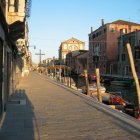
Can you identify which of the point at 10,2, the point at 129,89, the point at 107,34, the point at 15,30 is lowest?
the point at 129,89

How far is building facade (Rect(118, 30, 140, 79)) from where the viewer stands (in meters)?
62.9

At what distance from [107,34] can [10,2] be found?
223ft

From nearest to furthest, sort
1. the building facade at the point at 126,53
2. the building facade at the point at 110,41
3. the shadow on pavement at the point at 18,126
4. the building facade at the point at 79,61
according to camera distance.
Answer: the shadow on pavement at the point at 18,126 < the building facade at the point at 126,53 < the building facade at the point at 110,41 < the building facade at the point at 79,61

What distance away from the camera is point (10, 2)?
17109mm

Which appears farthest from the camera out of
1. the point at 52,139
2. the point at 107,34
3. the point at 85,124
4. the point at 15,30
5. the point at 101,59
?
the point at 101,59

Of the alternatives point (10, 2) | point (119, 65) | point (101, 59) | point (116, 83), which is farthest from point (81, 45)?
point (10, 2)

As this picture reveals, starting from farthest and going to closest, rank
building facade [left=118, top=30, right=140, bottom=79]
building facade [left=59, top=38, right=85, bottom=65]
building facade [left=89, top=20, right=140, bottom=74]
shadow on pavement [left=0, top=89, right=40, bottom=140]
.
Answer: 1. building facade [left=59, top=38, right=85, bottom=65]
2. building facade [left=89, top=20, right=140, bottom=74]
3. building facade [left=118, top=30, right=140, bottom=79]
4. shadow on pavement [left=0, top=89, right=40, bottom=140]

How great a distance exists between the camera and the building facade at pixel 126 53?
6292 cm

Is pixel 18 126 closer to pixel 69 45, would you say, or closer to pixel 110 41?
pixel 110 41

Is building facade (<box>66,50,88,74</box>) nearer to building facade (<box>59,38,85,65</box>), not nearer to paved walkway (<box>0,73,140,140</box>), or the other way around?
building facade (<box>59,38,85,65</box>)

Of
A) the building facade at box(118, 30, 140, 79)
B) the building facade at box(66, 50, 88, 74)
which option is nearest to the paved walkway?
the building facade at box(118, 30, 140, 79)

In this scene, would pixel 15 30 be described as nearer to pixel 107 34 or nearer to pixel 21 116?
pixel 21 116

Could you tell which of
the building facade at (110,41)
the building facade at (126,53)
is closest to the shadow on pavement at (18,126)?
the building facade at (126,53)

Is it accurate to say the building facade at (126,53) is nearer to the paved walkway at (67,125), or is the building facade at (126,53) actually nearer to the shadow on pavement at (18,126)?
the paved walkway at (67,125)
